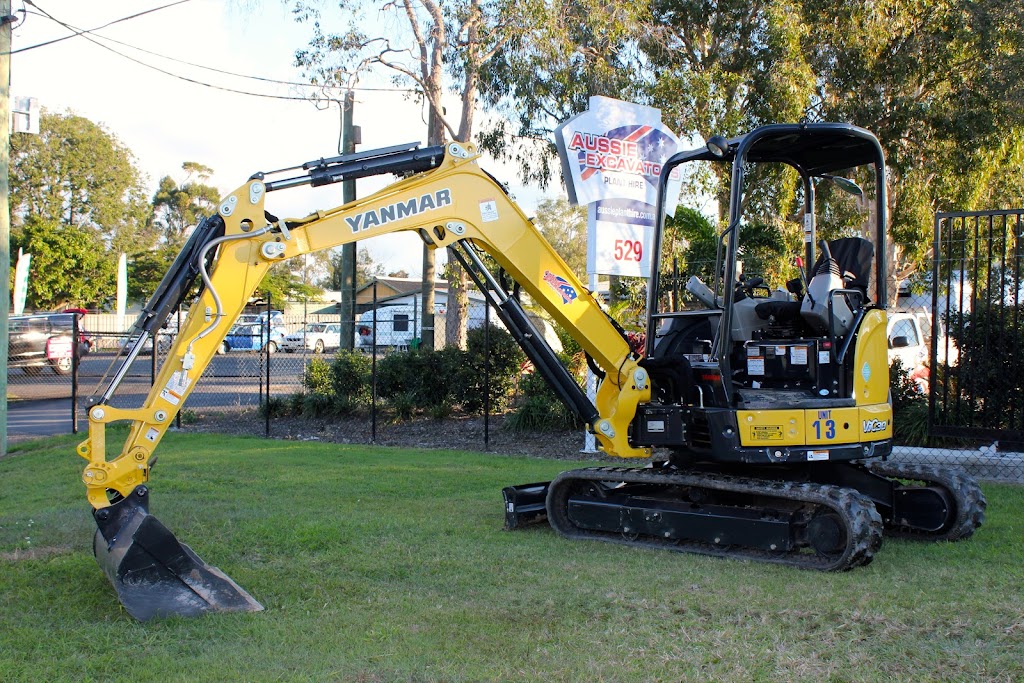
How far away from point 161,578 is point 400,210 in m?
2.98

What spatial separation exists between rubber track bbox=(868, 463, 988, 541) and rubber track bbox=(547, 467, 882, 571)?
0.93 meters

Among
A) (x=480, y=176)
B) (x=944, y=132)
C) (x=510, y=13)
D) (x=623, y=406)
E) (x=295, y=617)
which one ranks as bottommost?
(x=295, y=617)

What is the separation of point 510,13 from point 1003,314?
10.3 meters

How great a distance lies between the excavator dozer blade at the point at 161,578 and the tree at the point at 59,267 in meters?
42.5

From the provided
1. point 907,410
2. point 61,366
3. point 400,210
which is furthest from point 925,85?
point 61,366

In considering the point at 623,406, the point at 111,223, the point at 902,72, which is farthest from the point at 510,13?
the point at 111,223

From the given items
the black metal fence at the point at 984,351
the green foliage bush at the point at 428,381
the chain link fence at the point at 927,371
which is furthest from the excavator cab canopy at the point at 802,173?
the green foliage bush at the point at 428,381

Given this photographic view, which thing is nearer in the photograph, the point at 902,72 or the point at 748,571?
the point at 748,571

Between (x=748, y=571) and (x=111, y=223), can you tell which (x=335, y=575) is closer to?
(x=748, y=571)

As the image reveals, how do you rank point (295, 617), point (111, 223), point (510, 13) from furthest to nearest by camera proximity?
point (111, 223) → point (510, 13) → point (295, 617)

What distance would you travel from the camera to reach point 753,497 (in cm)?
732

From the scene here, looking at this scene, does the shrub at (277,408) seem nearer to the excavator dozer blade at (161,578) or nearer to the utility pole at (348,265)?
the utility pole at (348,265)

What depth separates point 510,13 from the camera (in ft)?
56.4

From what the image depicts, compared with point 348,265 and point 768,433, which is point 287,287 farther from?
point 768,433
